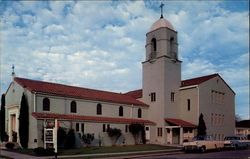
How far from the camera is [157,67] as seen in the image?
3784cm

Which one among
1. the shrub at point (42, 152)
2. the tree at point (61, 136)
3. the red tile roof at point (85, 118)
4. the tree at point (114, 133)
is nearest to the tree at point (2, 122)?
the red tile roof at point (85, 118)

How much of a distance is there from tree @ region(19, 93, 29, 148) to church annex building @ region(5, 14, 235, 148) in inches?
39.3

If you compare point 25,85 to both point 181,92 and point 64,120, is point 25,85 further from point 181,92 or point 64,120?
point 181,92

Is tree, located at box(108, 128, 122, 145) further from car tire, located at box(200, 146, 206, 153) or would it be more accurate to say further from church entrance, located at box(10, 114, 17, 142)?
car tire, located at box(200, 146, 206, 153)

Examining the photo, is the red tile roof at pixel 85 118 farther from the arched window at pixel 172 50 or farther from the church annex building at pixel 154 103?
the arched window at pixel 172 50

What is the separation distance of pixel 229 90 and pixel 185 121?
9.93 metres

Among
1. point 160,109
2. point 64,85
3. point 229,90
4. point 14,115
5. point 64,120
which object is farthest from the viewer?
point 229,90

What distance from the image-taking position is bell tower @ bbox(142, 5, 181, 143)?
3678 cm

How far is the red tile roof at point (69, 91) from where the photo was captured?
29459 mm

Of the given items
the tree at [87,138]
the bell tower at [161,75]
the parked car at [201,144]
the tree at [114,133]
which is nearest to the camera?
the parked car at [201,144]

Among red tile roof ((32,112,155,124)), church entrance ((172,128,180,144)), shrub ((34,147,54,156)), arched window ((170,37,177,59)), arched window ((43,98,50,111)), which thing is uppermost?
arched window ((170,37,177,59))

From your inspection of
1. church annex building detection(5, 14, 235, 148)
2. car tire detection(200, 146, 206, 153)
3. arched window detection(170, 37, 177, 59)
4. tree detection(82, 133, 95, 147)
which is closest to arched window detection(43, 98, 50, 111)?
church annex building detection(5, 14, 235, 148)

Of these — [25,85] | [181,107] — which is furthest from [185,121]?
[25,85]

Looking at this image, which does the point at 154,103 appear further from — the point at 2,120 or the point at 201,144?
the point at 2,120
